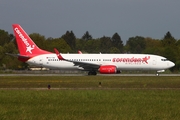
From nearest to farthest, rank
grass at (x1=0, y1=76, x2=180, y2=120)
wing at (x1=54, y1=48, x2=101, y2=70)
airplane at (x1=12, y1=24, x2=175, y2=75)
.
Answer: grass at (x1=0, y1=76, x2=180, y2=120)
wing at (x1=54, y1=48, x2=101, y2=70)
airplane at (x1=12, y1=24, x2=175, y2=75)

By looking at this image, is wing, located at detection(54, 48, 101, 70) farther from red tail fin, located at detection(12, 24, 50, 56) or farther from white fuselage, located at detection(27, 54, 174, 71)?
red tail fin, located at detection(12, 24, 50, 56)

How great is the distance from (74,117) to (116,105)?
439cm

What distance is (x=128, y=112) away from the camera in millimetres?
17812

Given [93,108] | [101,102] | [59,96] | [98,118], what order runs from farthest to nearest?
[59,96]
[101,102]
[93,108]
[98,118]

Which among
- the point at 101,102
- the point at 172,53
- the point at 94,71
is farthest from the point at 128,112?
the point at 172,53

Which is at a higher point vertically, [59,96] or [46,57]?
[46,57]

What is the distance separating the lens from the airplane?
2395 inches

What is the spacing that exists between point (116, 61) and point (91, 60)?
12.3 ft

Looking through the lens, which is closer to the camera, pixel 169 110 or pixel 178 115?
pixel 178 115

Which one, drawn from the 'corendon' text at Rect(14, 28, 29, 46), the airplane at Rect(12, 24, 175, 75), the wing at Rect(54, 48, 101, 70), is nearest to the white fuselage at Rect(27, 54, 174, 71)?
the airplane at Rect(12, 24, 175, 75)

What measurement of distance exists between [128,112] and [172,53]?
83.0 metres

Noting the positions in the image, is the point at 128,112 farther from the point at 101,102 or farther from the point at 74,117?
the point at 101,102

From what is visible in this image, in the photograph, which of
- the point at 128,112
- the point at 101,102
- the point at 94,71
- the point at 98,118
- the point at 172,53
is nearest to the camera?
the point at 98,118

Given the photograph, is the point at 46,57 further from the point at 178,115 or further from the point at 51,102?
the point at 178,115
